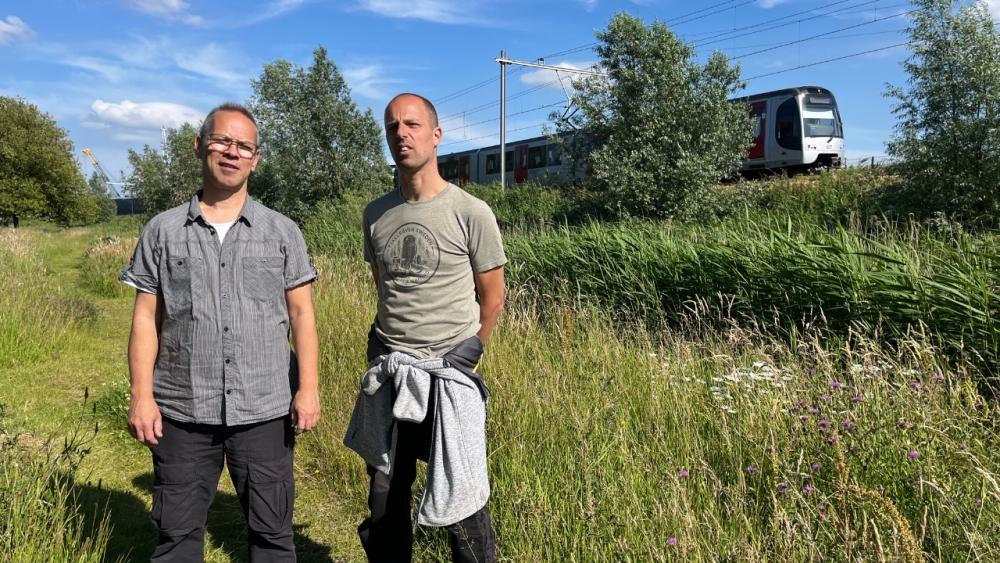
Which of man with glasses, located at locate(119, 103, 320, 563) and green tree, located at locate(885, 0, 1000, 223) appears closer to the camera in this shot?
man with glasses, located at locate(119, 103, 320, 563)

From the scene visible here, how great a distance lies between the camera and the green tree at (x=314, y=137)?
20.1 meters

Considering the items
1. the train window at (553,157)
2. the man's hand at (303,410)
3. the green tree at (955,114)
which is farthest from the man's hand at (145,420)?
the train window at (553,157)

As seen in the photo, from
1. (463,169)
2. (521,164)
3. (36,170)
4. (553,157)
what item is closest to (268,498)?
(553,157)

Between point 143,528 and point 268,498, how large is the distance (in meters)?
1.61

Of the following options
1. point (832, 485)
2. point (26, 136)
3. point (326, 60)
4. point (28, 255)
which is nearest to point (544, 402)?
point (832, 485)

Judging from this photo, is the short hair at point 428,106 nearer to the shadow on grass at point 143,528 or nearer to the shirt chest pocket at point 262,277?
the shirt chest pocket at point 262,277

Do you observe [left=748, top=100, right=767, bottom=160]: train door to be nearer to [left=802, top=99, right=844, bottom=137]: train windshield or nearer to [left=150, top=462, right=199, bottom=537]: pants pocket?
[left=802, top=99, right=844, bottom=137]: train windshield

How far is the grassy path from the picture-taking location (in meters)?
3.38

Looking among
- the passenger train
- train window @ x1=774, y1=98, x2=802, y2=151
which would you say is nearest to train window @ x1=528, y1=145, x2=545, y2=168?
the passenger train

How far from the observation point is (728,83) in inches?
531

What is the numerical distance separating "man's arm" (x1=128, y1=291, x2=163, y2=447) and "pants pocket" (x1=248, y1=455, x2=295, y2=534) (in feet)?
1.14

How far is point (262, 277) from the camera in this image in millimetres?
2414

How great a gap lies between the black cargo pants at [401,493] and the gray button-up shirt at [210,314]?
42 centimetres

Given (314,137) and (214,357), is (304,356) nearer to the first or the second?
(214,357)
